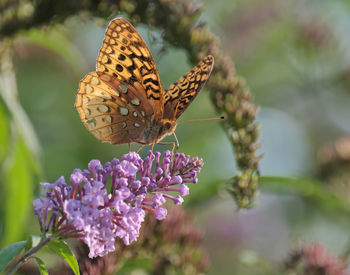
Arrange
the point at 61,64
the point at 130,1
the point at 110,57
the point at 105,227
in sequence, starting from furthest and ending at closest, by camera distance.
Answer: the point at 61,64, the point at 110,57, the point at 130,1, the point at 105,227

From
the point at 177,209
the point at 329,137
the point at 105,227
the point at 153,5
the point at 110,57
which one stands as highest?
the point at 153,5

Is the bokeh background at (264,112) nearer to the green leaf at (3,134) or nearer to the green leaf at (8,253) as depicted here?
the green leaf at (3,134)

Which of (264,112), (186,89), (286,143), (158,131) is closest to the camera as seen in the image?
(186,89)

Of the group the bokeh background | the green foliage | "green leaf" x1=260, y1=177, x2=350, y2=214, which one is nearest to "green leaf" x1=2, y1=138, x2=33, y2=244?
the green foliage

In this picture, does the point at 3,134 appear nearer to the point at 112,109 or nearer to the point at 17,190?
the point at 17,190

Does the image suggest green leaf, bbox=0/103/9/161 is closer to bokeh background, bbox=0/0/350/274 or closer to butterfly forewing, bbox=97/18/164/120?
butterfly forewing, bbox=97/18/164/120

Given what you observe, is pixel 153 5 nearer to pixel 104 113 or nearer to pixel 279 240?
pixel 104 113

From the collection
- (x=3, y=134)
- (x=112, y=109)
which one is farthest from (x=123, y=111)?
(x=3, y=134)

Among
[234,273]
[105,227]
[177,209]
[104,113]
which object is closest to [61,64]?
[104,113]
